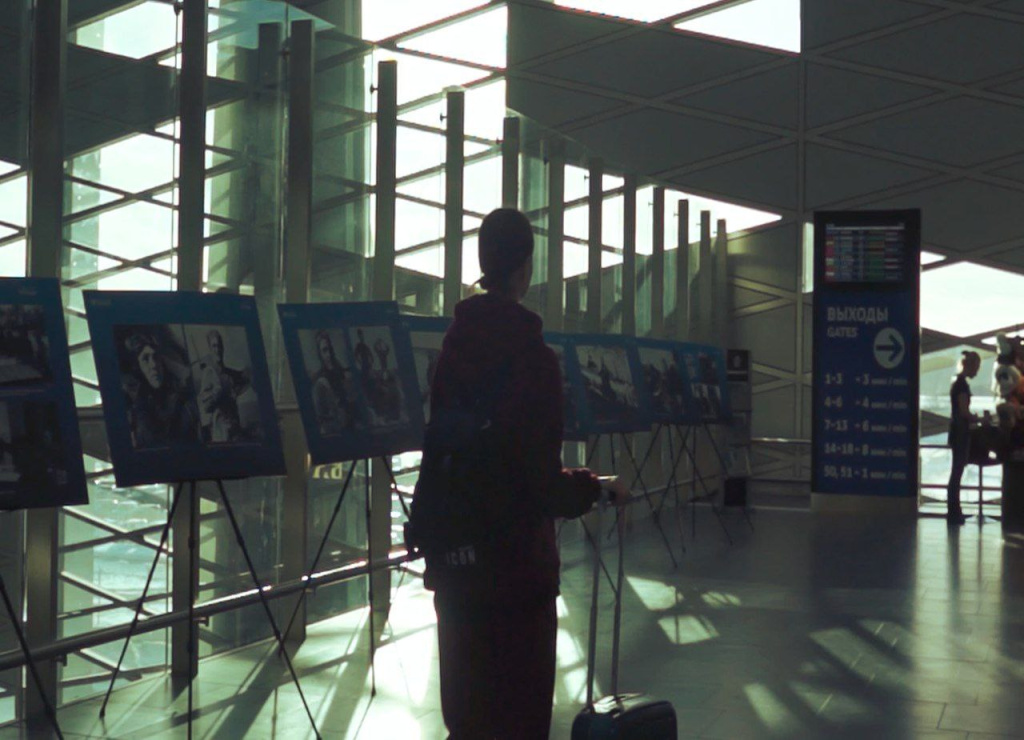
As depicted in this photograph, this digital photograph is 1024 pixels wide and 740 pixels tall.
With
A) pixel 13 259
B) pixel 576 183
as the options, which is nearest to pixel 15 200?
pixel 13 259

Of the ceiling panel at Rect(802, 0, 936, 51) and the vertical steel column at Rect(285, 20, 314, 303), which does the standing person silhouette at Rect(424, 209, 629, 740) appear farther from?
the ceiling panel at Rect(802, 0, 936, 51)

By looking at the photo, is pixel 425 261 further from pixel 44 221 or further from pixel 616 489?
pixel 616 489

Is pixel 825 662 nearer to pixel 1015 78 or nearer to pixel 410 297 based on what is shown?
pixel 410 297

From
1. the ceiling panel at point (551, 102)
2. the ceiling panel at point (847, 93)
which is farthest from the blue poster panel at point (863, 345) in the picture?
the ceiling panel at point (551, 102)

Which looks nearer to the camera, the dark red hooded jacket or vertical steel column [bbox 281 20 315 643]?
the dark red hooded jacket

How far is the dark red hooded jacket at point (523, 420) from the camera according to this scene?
307 cm

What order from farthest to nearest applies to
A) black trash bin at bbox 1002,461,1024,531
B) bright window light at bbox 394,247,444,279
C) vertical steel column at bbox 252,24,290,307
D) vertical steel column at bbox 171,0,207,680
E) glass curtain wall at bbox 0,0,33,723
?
black trash bin at bbox 1002,461,1024,531 < bright window light at bbox 394,247,444,279 < vertical steel column at bbox 252,24,290,307 < vertical steel column at bbox 171,0,207,680 < glass curtain wall at bbox 0,0,33,723

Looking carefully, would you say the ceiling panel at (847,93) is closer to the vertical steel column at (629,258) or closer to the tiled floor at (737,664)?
the vertical steel column at (629,258)

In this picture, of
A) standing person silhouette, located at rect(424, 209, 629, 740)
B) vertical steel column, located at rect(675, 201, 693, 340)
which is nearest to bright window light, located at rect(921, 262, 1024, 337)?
vertical steel column, located at rect(675, 201, 693, 340)

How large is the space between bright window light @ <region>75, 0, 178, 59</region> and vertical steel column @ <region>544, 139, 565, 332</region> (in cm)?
546

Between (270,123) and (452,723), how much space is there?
4.34 m

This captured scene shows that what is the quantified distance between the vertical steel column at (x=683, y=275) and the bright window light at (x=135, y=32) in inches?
408

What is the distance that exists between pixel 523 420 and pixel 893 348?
10.4 metres

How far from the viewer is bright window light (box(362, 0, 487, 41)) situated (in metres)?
18.5
